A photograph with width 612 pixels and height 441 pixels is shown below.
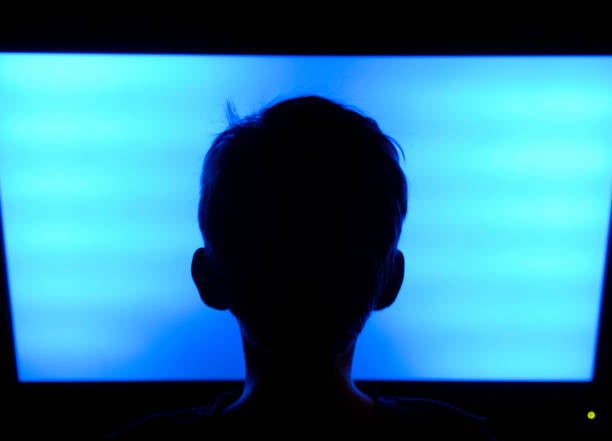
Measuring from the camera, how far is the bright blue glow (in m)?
0.69

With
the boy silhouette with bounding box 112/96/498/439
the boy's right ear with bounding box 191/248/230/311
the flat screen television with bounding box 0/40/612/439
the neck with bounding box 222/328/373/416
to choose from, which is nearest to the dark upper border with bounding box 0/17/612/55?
the flat screen television with bounding box 0/40/612/439

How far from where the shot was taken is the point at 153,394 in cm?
76

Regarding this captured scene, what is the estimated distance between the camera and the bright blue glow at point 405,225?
27.0 inches

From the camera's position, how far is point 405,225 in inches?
27.8

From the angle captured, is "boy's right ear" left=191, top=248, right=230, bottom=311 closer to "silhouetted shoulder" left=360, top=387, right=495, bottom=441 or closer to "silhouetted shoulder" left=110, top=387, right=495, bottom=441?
"silhouetted shoulder" left=110, top=387, right=495, bottom=441

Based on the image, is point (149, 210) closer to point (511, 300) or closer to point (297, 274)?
point (297, 274)

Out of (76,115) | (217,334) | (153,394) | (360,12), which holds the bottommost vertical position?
(153,394)

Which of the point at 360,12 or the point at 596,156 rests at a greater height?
the point at 360,12

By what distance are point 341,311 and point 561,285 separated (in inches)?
19.1

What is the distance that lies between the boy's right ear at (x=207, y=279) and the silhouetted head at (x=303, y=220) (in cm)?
2

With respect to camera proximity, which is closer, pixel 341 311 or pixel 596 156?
pixel 341 311

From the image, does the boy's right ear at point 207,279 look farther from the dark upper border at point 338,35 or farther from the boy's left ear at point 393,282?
the dark upper border at point 338,35

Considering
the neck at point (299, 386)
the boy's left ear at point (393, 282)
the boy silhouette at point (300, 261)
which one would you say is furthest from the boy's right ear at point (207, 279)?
the boy's left ear at point (393, 282)

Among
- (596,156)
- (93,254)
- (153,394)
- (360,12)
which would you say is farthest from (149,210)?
(596,156)
